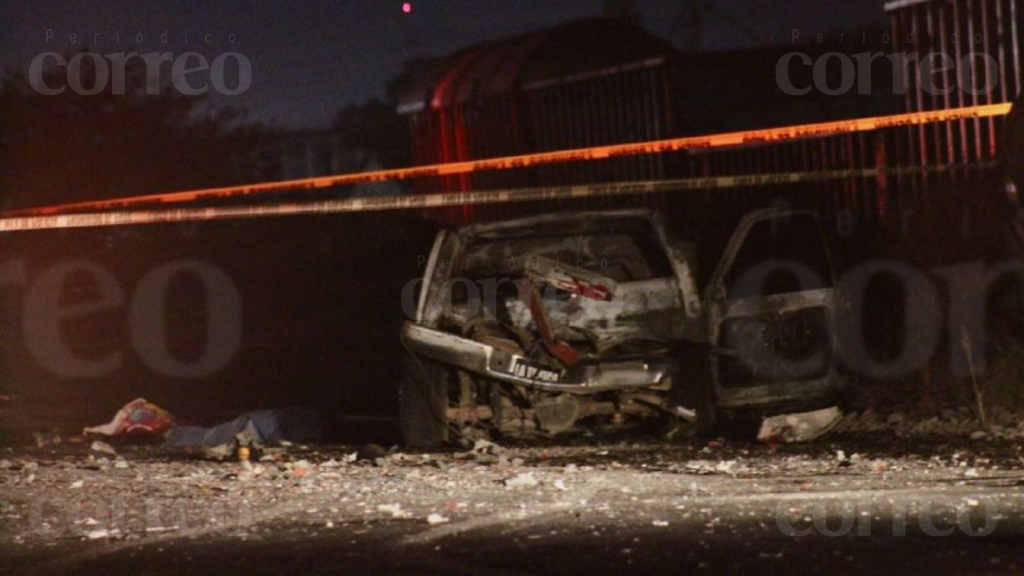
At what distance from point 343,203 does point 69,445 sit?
106 inches

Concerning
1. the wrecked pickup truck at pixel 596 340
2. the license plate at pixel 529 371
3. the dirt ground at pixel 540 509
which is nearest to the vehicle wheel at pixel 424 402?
the wrecked pickup truck at pixel 596 340

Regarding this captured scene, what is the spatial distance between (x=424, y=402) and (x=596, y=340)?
119 centimetres

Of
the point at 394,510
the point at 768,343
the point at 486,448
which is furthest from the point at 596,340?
Answer: the point at 394,510

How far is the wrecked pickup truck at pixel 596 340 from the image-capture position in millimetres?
9617

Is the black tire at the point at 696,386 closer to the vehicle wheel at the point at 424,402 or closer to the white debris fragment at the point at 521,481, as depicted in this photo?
the vehicle wheel at the point at 424,402

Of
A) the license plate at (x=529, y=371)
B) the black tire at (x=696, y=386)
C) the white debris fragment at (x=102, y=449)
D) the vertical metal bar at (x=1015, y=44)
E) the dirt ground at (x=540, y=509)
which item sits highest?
the vertical metal bar at (x=1015, y=44)

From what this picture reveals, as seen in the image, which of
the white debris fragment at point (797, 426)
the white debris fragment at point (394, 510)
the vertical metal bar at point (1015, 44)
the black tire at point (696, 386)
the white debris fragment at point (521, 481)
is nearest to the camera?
the white debris fragment at point (394, 510)

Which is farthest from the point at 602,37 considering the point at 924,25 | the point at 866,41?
the point at 924,25

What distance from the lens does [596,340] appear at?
31.9 feet

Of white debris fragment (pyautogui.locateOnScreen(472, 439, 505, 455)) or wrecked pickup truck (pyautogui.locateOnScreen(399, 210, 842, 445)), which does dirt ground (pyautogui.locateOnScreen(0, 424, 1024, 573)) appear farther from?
wrecked pickup truck (pyautogui.locateOnScreen(399, 210, 842, 445))

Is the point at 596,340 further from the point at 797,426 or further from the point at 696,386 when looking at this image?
the point at 797,426

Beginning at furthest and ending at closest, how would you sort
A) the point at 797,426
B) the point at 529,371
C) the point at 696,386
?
the point at 797,426 < the point at 696,386 < the point at 529,371

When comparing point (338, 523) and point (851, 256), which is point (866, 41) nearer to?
point (851, 256)

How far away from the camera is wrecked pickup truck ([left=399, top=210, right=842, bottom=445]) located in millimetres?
9617
